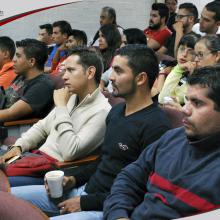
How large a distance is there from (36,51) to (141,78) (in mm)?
1465

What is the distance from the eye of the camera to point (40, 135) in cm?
248

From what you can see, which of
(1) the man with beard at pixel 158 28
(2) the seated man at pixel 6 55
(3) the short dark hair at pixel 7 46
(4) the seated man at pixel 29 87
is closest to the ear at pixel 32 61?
(4) the seated man at pixel 29 87

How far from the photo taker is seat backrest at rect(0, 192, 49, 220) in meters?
0.87

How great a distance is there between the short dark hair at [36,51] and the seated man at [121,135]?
128cm

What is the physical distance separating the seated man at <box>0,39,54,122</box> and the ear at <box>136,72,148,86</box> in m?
1.11

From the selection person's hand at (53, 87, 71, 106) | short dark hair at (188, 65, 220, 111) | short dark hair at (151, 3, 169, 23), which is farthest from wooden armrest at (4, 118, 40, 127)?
short dark hair at (151, 3, 169, 23)

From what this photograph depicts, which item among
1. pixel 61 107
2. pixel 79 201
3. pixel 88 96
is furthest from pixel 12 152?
pixel 79 201

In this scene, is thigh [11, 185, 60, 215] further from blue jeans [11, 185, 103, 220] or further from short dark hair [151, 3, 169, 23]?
short dark hair [151, 3, 169, 23]

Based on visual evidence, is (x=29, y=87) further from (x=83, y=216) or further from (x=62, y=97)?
(x=83, y=216)

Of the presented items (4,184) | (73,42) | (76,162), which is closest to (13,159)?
(76,162)

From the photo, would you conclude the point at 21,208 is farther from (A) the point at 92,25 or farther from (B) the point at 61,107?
(A) the point at 92,25

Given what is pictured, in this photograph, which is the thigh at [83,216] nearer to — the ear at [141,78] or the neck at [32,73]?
the ear at [141,78]

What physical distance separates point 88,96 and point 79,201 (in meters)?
0.65

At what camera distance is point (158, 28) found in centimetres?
508
